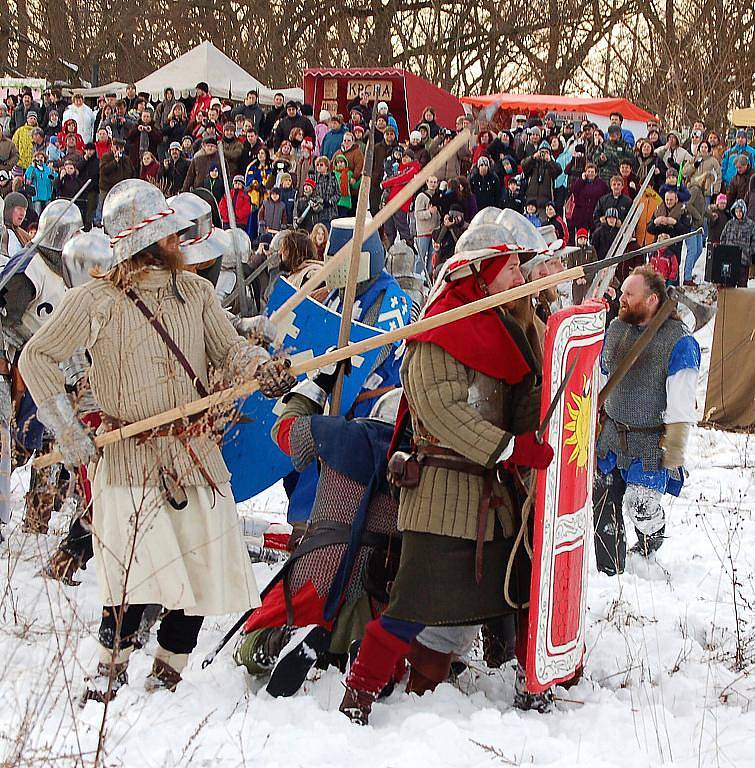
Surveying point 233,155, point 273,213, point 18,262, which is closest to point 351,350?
point 18,262

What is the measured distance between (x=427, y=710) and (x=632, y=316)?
7.42 feet

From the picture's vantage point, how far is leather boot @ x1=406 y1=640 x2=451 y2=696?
10.9ft

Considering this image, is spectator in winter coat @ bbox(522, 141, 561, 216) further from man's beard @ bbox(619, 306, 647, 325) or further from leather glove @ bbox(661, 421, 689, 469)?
leather glove @ bbox(661, 421, 689, 469)

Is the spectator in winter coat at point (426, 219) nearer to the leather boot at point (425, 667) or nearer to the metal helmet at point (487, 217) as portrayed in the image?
the metal helmet at point (487, 217)

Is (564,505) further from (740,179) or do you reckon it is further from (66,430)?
(740,179)

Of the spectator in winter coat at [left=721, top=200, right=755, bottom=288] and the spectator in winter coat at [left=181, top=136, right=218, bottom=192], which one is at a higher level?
the spectator in winter coat at [left=181, top=136, right=218, bottom=192]

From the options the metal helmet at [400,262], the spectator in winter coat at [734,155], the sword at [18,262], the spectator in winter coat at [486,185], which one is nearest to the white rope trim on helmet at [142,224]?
the sword at [18,262]

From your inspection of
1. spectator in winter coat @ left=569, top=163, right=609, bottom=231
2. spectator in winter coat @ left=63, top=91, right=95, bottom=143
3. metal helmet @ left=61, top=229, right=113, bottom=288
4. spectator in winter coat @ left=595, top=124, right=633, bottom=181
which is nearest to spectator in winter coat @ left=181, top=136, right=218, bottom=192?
spectator in winter coat @ left=63, top=91, right=95, bottom=143

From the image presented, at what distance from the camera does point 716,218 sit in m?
12.1

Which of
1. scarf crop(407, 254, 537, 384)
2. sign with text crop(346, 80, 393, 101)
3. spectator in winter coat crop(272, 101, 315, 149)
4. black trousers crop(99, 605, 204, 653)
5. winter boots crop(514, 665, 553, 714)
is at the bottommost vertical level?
winter boots crop(514, 665, 553, 714)

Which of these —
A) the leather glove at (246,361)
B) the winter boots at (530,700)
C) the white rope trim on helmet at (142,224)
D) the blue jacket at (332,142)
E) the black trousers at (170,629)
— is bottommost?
the winter boots at (530,700)

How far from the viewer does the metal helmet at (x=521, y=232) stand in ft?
10.6

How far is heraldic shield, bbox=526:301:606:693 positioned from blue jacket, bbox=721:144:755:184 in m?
10.5

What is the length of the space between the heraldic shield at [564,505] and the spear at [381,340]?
0.41 ft
